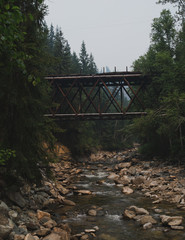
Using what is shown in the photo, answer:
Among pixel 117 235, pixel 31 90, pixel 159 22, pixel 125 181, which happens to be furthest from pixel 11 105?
pixel 159 22

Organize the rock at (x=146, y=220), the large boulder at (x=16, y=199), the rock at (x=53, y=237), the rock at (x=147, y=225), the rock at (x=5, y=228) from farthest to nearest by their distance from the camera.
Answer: the large boulder at (x=16, y=199), the rock at (x=146, y=220), the rock at (x=147, y=225), the rock at (x=53, y=237), the rock at (x=5, y=228)

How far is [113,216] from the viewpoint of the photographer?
7.86m

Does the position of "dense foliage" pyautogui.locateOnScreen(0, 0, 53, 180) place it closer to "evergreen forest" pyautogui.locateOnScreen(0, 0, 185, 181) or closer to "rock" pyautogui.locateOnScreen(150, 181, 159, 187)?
"evergreen forest" pyautogui.locateOnScreen(0, 0, 185, 181)

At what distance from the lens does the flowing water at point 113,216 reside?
6.05m

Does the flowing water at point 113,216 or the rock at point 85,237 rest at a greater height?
the rock at point 85,237

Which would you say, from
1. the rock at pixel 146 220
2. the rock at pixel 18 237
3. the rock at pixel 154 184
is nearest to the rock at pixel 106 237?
the rock at pixel 146 220

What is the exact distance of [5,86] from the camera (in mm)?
6270

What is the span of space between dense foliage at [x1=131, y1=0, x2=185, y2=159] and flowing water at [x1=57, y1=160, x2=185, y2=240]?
5.42m

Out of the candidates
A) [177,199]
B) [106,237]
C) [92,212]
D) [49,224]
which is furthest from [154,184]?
[49,224]

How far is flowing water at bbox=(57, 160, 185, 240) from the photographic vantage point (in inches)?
238

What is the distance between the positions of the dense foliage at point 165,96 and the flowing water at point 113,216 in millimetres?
5424

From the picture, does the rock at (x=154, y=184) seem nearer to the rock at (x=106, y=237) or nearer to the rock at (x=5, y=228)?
the rock at (x=106, y=237)

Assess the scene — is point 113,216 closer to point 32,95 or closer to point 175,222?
point 175,222

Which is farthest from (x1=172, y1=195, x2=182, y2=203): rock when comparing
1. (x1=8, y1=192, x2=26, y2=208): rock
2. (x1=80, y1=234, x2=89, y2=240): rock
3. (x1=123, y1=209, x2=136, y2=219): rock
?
(x1=8, y1=192, x2=26, y2=208): rock
